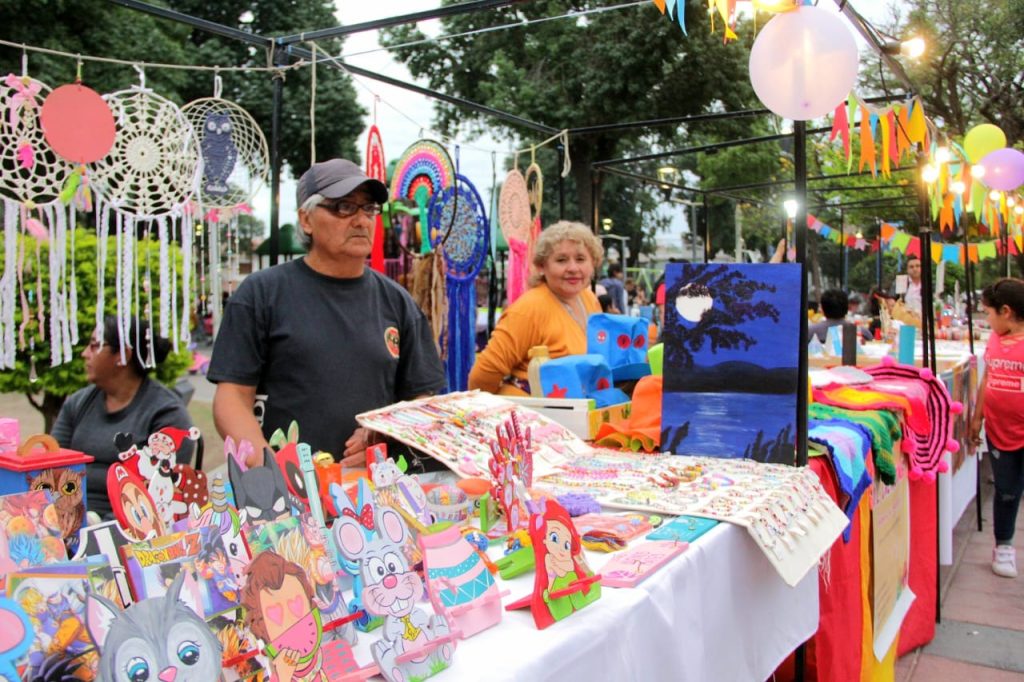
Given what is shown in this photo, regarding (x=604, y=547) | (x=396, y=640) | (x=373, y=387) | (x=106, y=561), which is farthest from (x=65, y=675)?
Answer: (x=373, y=387)

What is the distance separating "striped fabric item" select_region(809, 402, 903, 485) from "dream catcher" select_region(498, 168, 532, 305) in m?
2.63

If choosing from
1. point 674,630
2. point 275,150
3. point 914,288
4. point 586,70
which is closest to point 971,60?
point 586,70

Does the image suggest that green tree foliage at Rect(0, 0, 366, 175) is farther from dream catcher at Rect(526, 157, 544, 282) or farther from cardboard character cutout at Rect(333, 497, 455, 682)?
cardboard character cutout at Rect(333, 497, 455, 682)

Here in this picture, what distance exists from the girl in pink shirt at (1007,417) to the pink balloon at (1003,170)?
205 centimetres

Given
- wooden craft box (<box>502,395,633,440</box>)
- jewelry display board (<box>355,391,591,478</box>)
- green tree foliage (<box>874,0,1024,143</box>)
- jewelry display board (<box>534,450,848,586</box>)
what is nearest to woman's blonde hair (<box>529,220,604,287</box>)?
wooden craft box (<box>502,395,633,440</box>)

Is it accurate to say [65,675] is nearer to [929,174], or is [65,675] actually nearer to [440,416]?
[440,416]

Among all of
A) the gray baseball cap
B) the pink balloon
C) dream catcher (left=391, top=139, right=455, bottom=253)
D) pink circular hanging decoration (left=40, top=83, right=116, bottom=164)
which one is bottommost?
the gray baseball cap

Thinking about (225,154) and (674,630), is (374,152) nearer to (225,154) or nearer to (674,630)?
(225,154)

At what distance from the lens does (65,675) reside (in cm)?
71

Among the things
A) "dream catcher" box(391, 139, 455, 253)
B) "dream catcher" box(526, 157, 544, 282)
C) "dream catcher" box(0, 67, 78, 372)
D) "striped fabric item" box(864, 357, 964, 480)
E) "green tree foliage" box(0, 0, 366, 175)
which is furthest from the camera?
"green tree foliage" box(0, 0, 366, 175)

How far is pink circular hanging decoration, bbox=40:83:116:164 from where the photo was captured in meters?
2.48

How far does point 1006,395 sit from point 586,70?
1244cm

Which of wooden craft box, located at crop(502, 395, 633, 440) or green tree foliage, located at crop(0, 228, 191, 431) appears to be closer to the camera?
wooden craft box, located at crop(502, 395, 633, 440)

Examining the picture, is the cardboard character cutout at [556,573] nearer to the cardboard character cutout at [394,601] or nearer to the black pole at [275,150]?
the cardboard character cutout at [394,601]
